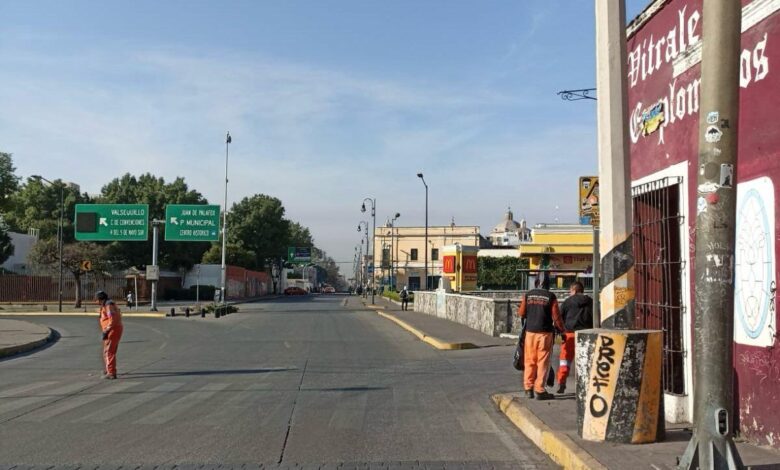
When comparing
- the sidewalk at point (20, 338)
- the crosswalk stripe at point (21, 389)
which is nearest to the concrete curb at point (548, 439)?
the crosswalk stripe at point (21, 389)

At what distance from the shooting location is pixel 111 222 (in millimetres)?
41125

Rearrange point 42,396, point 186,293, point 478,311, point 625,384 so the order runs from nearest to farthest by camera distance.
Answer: point 625,384
point 42,396
point 478,311
point 186,293

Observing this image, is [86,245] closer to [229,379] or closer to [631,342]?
[229,379]

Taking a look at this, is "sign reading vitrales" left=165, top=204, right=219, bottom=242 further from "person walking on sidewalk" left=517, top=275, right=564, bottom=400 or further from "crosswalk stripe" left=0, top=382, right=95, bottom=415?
"person walking on sidewalk" left=517, top=275, right=564, bottom=400

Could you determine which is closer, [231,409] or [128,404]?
[231,409]

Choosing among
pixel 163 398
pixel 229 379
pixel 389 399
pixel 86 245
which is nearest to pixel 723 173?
pixel 389 399

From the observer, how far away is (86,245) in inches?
1777

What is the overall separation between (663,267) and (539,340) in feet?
6.67

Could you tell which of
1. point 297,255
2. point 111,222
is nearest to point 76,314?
point 111,222

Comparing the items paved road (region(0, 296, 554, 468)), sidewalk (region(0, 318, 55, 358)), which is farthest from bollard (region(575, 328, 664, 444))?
sidewalk (region(0, 318, 55, 358))

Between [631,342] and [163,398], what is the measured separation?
282 inches

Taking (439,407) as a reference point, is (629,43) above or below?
above

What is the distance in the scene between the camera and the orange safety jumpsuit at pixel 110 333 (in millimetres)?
12930

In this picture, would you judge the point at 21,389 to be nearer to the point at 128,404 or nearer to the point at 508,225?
the point at 128,404
